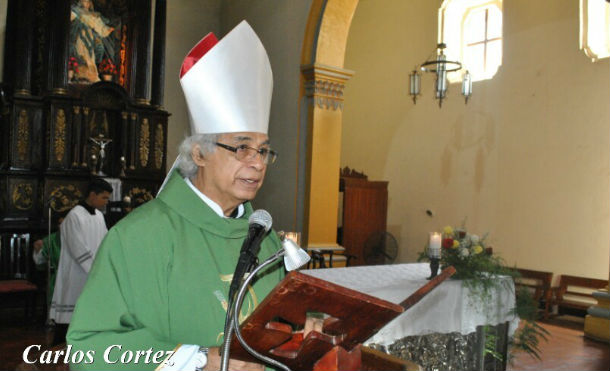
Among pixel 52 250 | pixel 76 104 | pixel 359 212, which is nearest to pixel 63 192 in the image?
pixel 76 104

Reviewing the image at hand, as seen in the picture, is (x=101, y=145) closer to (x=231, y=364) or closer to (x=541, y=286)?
(x=541, y=286)

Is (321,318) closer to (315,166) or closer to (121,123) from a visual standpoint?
(315,166)

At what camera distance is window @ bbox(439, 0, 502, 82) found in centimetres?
1070

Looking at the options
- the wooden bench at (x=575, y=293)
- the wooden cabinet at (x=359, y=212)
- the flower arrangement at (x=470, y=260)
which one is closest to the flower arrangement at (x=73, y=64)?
the wooden cabinet at (x=359, y=212)

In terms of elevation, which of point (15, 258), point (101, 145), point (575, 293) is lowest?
point (575, 293)

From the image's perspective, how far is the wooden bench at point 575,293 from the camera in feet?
27.9

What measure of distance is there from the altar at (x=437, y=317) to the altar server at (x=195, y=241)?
208cm

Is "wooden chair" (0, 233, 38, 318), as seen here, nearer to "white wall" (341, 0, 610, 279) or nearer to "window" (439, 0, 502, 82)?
"white wall" (341, 0, 610, 279)

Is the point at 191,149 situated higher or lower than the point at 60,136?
lower

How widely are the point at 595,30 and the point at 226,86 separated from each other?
28.5ft

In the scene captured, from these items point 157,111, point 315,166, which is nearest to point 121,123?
point 157,111

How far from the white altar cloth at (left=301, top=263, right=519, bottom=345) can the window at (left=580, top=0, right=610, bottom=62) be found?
576 centimetres

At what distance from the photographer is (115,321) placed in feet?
5.02

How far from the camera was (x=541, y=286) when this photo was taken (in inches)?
355
